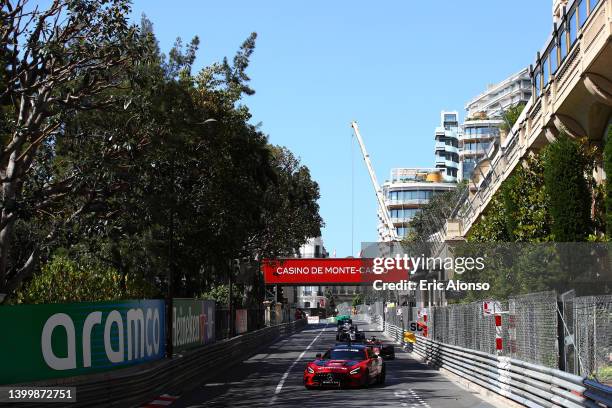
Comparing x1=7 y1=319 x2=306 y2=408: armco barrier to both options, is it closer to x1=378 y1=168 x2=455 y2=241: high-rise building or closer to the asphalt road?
the asphalt road

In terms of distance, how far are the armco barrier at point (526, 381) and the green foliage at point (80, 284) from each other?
45.9 ft

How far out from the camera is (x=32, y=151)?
82.1ft

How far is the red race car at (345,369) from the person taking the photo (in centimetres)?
2712

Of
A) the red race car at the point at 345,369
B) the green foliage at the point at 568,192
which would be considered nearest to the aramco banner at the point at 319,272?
the green foliage at the point at 568,192

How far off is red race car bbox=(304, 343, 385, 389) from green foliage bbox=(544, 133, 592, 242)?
8731mm

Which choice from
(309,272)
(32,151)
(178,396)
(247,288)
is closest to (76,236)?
(32,151)

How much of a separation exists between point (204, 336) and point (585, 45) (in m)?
18.2

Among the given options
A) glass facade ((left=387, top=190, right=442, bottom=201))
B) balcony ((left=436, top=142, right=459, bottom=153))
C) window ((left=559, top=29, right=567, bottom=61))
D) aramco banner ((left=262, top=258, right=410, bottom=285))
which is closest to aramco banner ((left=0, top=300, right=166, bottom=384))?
window ((left=559, top=29, right=567, bottom=61))

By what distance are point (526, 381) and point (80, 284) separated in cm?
2494

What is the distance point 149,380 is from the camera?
2289 centimetres

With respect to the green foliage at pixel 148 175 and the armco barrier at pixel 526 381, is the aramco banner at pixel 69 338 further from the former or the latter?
the armco barrier at pixel 526 381

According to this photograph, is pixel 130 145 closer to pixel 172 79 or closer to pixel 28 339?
pixel 172 79

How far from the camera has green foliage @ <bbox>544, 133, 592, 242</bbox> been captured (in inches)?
1288

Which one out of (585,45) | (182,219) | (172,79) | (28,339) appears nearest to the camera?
(28,339)
